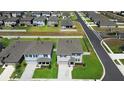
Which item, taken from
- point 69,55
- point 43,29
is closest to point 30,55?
point 69,55

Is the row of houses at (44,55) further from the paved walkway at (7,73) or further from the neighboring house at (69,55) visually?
the paved walkway at (7,73)

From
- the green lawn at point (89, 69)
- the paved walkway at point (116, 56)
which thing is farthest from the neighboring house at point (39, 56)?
the paved walkway at point (116, 56)

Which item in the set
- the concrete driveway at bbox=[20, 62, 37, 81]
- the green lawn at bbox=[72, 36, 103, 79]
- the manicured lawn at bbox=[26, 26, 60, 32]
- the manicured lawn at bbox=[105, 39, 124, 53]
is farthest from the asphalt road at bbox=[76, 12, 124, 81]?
the manicured lawn at bbox=[26, 26, 60, 32]

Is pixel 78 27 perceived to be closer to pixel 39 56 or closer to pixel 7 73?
pixel 39 56

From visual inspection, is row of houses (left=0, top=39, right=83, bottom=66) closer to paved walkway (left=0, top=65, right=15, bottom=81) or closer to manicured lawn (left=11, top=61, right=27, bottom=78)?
manicured lawn (left=11, top=61, right=27, bottom=78)

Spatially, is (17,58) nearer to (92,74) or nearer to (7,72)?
(7,72)
